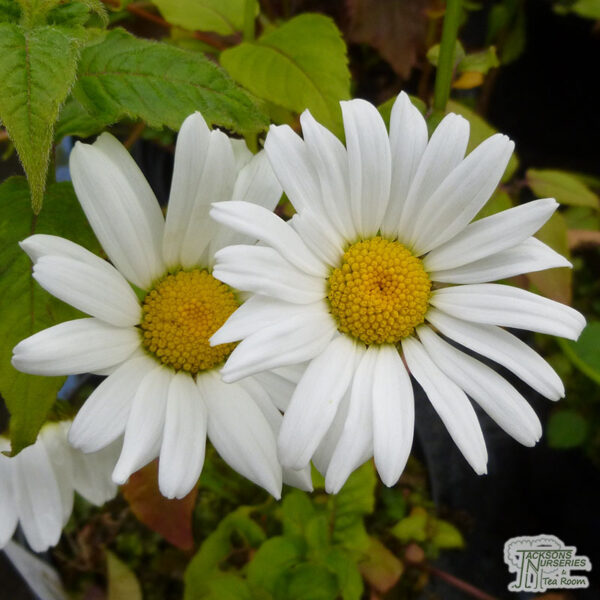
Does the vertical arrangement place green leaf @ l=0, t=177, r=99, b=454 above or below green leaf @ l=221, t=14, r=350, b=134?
below

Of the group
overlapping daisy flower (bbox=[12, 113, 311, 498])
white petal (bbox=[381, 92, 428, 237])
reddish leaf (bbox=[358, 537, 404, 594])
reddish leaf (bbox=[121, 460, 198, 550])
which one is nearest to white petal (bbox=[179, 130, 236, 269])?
overlapping daisy flower (bbox=[12, 113, 311, 498])

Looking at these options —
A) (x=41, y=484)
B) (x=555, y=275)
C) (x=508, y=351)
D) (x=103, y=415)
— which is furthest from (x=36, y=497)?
(x=555, y=275)

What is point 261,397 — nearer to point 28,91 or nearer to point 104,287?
point 104,287

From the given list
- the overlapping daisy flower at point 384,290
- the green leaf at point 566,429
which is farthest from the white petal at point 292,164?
the green leaf at point 566,429

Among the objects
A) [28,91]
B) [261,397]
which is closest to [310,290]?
[261,397]

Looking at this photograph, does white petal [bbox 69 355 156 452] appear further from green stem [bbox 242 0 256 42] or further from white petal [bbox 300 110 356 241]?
green stem [bbox 242 0 256 42]

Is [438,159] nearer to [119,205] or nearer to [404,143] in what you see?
[404,143]
